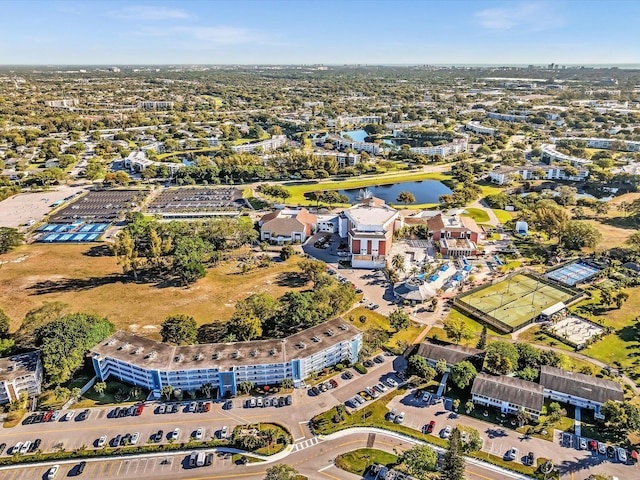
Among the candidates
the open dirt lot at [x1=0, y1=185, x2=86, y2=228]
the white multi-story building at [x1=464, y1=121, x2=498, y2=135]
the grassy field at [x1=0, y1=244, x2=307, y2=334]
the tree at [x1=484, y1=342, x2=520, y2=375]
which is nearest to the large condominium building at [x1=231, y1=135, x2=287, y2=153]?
the open dirt lot at [x1=0, y1=185, x2=86, y2=228]

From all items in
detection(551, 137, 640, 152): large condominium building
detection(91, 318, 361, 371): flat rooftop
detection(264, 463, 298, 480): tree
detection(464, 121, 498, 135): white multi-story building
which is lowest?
detection(264, 463, 298, 480): tree

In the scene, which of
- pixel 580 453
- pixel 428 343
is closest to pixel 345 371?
pixel 428 343

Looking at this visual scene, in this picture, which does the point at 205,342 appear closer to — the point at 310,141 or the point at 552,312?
the point at 552,312

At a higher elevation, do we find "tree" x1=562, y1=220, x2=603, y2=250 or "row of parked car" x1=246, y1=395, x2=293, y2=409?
"tree" x1=562, y1=220, x2=603, y2=250

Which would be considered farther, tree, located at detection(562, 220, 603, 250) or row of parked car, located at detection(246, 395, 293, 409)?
tree, located at detection(562, 220, 603, 250)

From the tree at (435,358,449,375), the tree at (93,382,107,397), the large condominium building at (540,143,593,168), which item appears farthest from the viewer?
the large condominium building at (540,143,593,168)

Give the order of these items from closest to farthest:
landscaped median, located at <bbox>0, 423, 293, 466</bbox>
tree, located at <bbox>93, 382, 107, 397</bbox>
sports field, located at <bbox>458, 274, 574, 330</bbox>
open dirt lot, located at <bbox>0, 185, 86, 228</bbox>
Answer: landscaped median, located at <bbox>0, 423, 293, 466</bbox> < tree, located at <bbox>93, 382, 107, 397</bbox> < sports field, located at <bbox>458, 274, 574, 330</bbox> < open dirt lot, located at <bbox>0, 185, 86, 228</bbox>

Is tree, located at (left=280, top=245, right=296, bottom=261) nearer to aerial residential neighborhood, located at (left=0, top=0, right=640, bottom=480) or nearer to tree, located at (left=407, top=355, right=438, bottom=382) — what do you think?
aerial residential neighborhood, located at (left=0, top=0, right=640, bottom=480)
